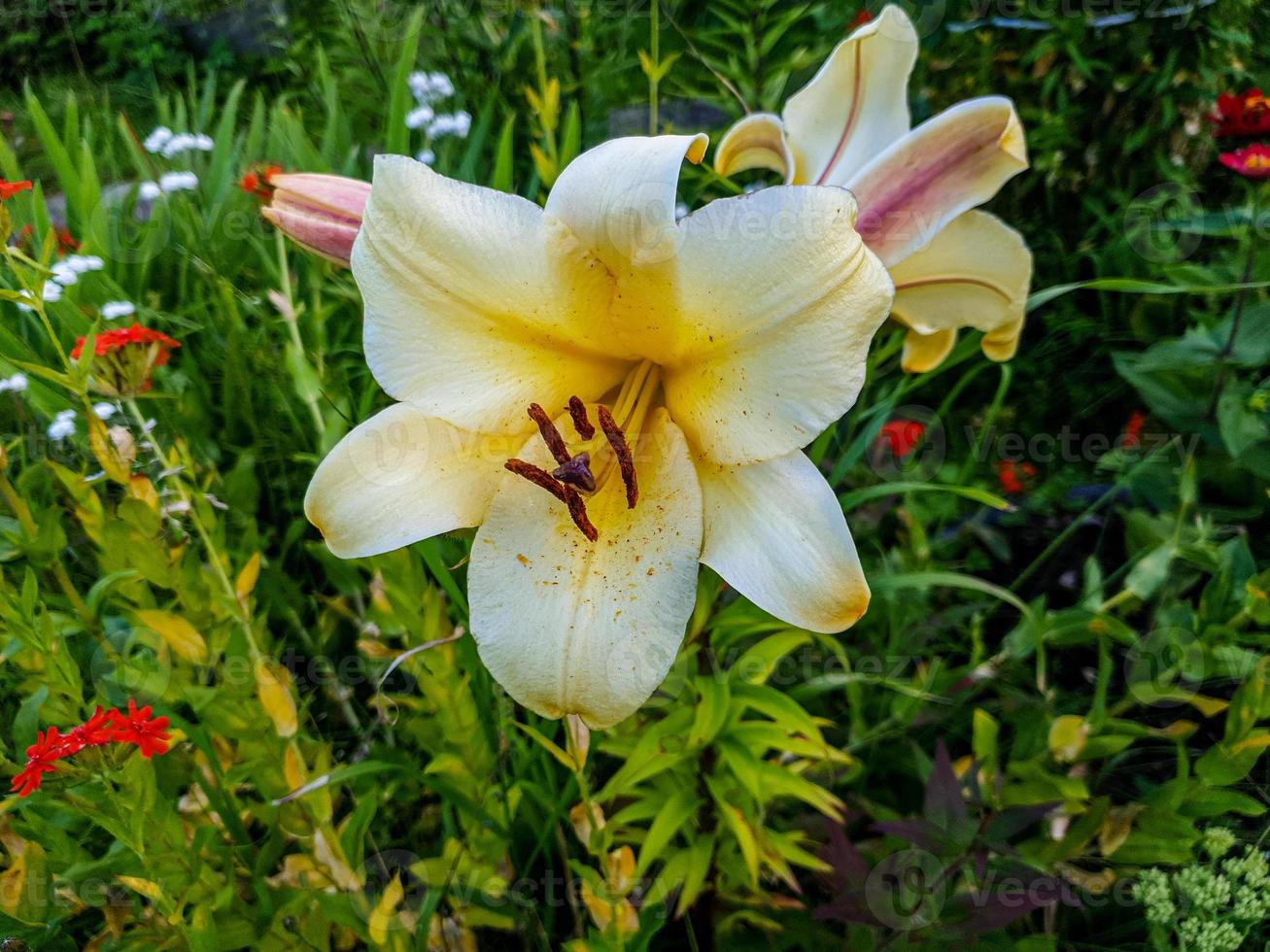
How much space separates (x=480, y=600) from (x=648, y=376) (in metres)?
0.25

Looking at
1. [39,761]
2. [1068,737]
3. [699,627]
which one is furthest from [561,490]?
[1068,737]

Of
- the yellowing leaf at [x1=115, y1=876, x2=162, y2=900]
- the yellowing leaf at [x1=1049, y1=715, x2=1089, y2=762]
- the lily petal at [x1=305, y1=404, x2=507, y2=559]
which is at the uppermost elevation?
the lily petal at [x1=305, y1=404, x2=507, y2=559]

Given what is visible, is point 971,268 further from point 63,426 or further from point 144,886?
point 63,426

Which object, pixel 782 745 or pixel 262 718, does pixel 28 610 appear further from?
pixel 782 745

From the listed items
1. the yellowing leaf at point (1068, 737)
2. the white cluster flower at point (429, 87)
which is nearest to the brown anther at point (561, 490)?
the yellowing leaf at point (1068, 737)

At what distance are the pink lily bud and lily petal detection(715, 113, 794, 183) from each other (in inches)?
14.4

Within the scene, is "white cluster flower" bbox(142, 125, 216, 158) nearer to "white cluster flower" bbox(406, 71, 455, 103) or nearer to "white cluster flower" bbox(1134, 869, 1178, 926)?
"white cluster flower" bbox(406, 71, 455, 103)

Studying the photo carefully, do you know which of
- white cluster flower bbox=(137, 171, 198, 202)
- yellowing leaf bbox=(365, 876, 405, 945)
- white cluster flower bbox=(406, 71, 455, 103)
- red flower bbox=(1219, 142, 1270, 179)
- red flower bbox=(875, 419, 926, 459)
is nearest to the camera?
yellowing leaf bbox=(365, 876, 405, 945)

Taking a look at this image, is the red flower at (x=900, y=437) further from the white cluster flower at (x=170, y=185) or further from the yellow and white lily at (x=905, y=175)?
the white cluster flower at (x=170, y=185)

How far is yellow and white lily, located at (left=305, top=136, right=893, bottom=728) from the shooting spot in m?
0.65

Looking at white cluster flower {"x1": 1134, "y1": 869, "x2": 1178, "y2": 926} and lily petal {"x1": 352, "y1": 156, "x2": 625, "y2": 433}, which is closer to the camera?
lily petal {"x1": 352, "y1": 156, "x2": 625, "y2": 433}

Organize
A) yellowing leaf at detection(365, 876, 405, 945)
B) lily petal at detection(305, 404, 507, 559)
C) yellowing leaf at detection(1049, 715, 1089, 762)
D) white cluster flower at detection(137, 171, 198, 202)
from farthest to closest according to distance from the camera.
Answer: white cluster flower at detection(137, 171, 198, 202)
yellowing leaf at detection(1049, 715, 1089, 762)
yellowing leaf at detection(365, 876, 405, 945)
lily petal at detection(305, 404, 507, 559)

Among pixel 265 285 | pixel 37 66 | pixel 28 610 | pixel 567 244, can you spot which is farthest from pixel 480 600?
pixel 37 66

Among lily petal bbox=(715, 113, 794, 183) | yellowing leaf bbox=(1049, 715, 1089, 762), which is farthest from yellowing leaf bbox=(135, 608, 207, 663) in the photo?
yellowing leaf bbox=(1049, 715, 1089, 762)
